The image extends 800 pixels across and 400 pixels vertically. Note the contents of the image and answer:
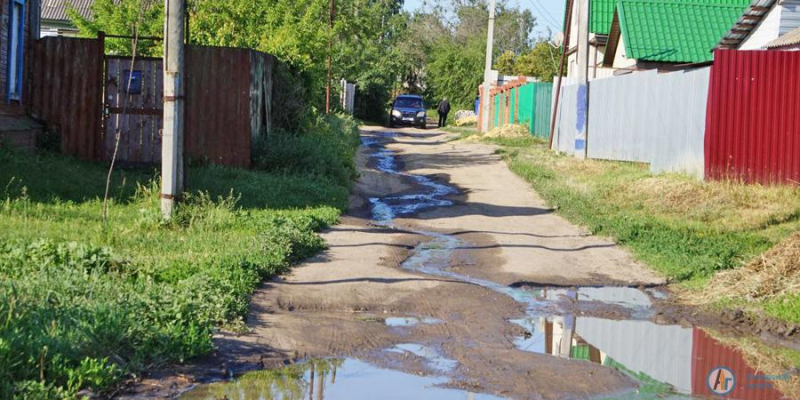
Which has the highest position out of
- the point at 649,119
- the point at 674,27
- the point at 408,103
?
the point at 674,27

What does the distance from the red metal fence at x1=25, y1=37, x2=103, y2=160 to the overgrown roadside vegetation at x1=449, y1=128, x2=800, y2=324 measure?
7722 millimetres

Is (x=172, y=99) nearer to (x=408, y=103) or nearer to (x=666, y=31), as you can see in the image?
(x=666, y=31)

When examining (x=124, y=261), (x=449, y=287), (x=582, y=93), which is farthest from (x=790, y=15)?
(x=124, y=261)

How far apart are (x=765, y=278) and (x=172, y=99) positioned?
264 inches

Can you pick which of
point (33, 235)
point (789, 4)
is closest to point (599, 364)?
point (33, 235)

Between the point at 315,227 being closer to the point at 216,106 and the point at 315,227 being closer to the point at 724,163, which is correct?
the point at 216,106

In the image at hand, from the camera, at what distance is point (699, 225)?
522 inches

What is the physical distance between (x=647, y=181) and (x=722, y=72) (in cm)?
217

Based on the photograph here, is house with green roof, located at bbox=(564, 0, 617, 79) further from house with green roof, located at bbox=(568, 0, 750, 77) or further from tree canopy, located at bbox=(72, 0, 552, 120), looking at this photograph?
tree canopy, located at bbox=(72, 0, 552, 120)

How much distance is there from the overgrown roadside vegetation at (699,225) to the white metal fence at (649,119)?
524 mm

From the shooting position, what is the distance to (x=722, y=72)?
16188 mm

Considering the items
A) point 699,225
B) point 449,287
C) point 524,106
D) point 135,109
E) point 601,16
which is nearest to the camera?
point 449,287

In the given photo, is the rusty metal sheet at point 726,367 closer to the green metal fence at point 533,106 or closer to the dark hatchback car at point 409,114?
the green metal fence at point 533,106
